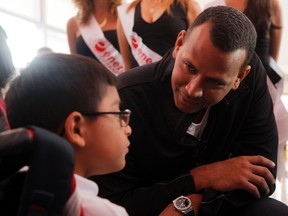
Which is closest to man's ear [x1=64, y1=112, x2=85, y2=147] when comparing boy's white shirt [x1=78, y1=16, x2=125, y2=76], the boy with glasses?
the boy with glasses

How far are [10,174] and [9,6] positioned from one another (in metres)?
3.97

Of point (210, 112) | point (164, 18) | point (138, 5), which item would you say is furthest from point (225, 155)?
point (138, 5)

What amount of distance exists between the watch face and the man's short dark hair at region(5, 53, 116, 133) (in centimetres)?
44

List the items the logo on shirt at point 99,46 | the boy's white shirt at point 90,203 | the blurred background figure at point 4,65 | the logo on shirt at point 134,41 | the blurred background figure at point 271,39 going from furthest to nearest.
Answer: the logo on shirt at point 99,46, the logo on shirt at point 134,41, the blurred background figure at point 271,39, the blurred background figure at point 4,65, the boy's white shirt at point 90,203

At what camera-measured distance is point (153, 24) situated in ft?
5.16

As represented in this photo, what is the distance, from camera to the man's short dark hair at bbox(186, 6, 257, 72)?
3.28 ft

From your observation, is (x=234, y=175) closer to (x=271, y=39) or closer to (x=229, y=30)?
(x=229, y=30)

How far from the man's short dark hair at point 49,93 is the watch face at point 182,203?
0.44 metres

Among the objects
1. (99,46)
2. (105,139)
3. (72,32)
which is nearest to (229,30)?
(105,139)

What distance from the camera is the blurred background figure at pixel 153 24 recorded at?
1541 mm

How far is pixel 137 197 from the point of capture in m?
1.07

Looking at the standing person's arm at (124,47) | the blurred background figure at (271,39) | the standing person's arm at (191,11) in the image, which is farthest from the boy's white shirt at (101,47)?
the blurred background figure at (271,39)

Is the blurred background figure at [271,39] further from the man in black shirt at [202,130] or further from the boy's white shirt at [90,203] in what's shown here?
the boy's white shirt at [90,203]

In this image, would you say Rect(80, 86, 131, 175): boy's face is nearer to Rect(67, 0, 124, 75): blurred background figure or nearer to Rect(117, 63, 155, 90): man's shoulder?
Rect(117, 63, 155, 90): man's shoulder
